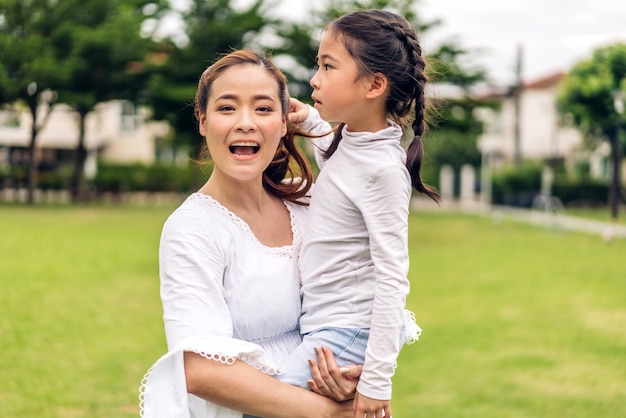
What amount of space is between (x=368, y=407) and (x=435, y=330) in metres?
6.85

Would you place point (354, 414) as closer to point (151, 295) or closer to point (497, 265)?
point (151, 295)

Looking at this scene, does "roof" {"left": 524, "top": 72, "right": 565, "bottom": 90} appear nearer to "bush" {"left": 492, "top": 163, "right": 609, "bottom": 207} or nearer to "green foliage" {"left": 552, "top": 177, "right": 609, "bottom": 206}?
"bush" {"left": 492, "top": 163, "right": 609, "bottom": 207}

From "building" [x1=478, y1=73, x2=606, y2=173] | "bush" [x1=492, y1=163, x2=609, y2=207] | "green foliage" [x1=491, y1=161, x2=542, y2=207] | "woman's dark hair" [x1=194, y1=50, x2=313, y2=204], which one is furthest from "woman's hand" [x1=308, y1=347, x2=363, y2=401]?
"building" [x1=478, y1=73, x2=606, y2=173]

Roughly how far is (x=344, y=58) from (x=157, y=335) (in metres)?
6.46

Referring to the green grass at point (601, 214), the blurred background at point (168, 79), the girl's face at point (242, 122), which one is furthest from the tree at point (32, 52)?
the girl's face at point (242, 122)

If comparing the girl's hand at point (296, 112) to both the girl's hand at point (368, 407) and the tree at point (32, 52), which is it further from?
the tree at point (32, 52)

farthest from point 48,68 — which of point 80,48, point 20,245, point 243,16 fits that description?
point 20,245

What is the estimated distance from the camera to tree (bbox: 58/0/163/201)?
27344 mm

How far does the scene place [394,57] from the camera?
6.72 ft

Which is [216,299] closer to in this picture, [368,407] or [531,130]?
[368,407]

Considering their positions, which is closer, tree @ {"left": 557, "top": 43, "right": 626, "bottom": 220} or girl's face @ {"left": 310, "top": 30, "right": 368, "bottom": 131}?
girl's face @ {"left": 310, "top": 30, "right": 368, "bottom": 131}

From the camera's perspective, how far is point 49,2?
1086 inches

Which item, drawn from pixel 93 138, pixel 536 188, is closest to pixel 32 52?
pixel 93 138

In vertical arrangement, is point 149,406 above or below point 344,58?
below
